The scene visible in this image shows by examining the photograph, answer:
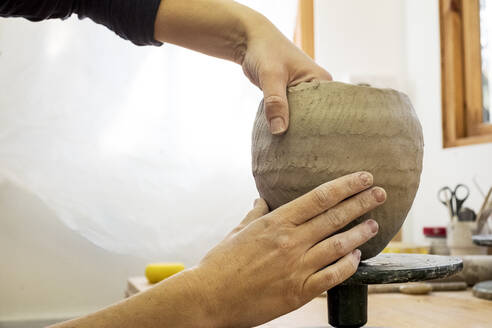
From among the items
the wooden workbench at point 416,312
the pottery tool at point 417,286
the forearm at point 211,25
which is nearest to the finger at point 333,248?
the wooden workbench at point 416,312

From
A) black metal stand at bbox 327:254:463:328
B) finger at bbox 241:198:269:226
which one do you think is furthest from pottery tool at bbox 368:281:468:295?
finger at bbox 241:198:269:226

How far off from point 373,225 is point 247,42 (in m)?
0.40

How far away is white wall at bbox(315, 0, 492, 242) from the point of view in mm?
2086

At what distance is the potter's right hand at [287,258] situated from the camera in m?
0.69

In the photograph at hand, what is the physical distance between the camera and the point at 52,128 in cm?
183

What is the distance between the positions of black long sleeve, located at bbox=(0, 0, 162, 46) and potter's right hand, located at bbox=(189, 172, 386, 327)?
0.50 m

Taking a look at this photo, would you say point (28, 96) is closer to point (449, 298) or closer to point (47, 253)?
point (47, 253)

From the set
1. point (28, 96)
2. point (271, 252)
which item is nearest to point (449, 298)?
point (271, 252)

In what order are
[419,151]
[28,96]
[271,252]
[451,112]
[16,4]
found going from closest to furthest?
[271,252]
[419,151]
[16,4]
[28,96]
[451,112]

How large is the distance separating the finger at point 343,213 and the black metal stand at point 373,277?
0.25 feet

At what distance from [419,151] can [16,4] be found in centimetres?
84

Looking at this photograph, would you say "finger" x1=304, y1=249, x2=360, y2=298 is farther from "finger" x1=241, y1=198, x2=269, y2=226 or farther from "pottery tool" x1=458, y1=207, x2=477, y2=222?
"pottery tool" x1=458, y1=207, x2=477, y2=222

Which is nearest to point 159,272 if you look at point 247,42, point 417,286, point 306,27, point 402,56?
point 417,286

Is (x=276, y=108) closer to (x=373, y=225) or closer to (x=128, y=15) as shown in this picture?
(x=373, y=225)
